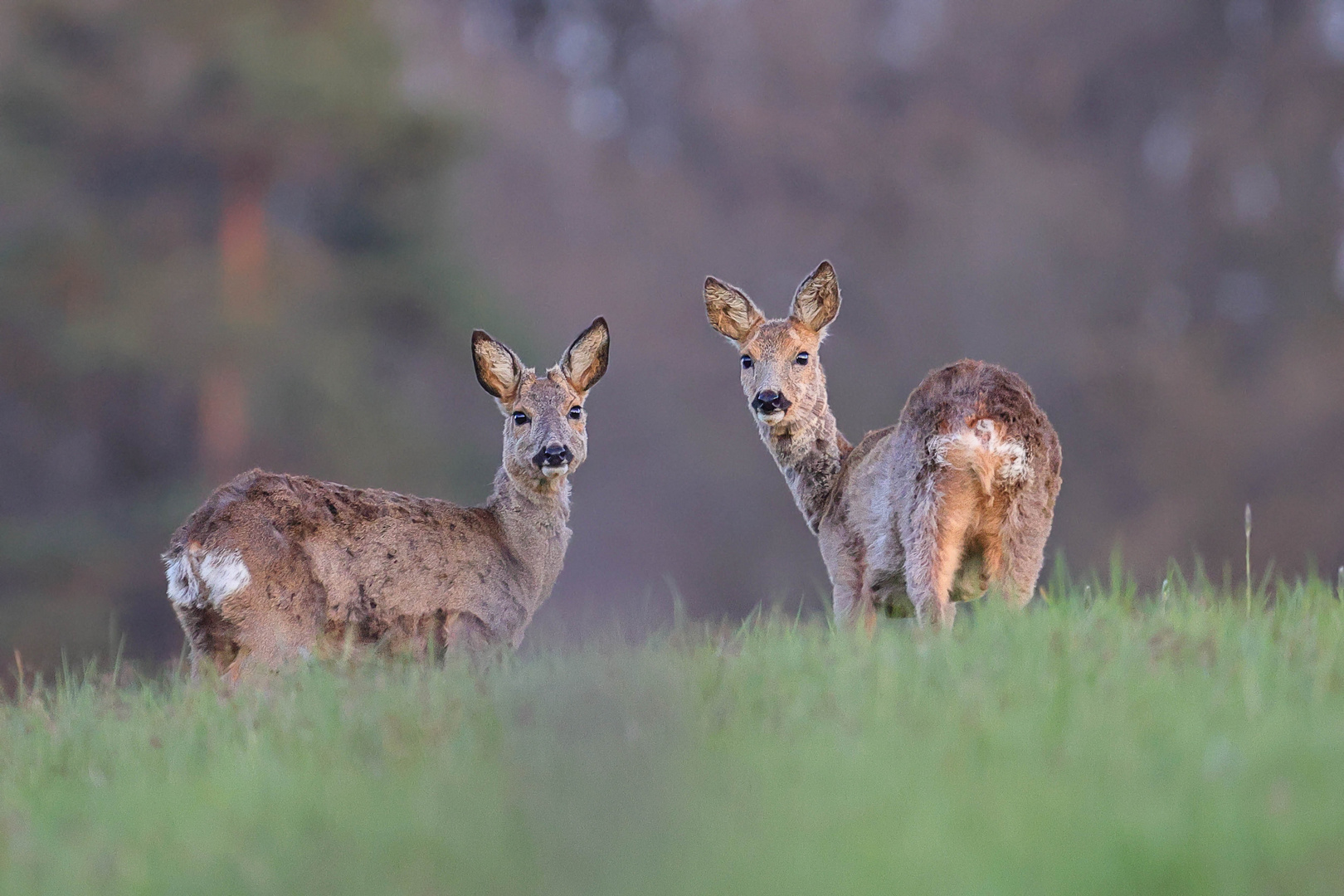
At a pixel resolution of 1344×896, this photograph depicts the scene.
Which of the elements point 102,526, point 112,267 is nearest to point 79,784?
point 102,526

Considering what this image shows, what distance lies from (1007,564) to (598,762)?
3.58 meters

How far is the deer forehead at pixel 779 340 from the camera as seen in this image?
7977 mm

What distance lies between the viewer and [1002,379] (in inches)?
261

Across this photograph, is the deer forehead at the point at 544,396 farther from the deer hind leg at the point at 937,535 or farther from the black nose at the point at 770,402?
the deer hind leg at the point at 937,535

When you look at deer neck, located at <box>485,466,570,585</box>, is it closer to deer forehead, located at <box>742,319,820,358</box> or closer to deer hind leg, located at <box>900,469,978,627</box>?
deer forehead, located at <box>742,319,820,358</box>

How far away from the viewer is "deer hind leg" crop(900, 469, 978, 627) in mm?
6340

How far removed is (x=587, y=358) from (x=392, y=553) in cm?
168

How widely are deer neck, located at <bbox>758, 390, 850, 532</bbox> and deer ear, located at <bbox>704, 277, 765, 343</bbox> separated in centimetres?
69

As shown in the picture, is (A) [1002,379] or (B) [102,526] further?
(B) [102,526]

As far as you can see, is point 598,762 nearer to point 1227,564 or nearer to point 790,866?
point 790,866

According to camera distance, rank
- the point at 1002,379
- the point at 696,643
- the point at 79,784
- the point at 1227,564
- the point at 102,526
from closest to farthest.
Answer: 1. the point at 79,784
2. the point at 696,643
3. the point at 1227,564
4. the point at 1002,379
5. the point at 102,526

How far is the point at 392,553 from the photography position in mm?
7078

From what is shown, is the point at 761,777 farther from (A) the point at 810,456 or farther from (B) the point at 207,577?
(A) the point at 810,456

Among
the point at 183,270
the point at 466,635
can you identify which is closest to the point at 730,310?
the point at 466,635
